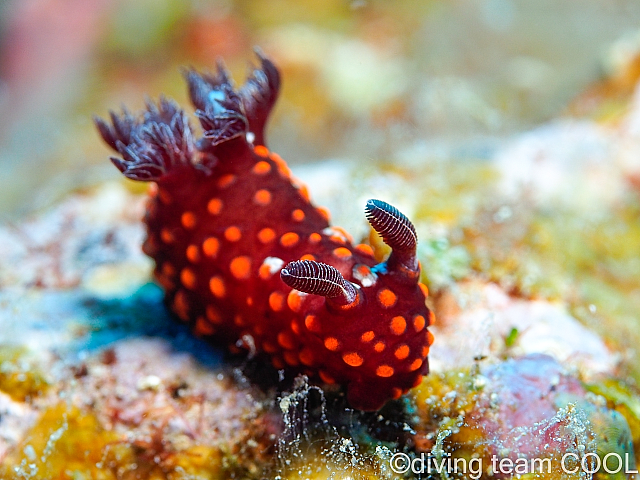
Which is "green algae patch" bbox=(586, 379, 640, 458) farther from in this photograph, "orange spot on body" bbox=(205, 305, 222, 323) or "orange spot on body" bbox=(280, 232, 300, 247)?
"orange spot on body" bbox=(205, 305, 222, 323)

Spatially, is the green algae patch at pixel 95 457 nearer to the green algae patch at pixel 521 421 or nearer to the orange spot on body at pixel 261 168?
the green algae patch at pixel 521 421

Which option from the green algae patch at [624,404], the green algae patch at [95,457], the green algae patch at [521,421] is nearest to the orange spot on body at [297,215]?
the green algae patch at [521,421]

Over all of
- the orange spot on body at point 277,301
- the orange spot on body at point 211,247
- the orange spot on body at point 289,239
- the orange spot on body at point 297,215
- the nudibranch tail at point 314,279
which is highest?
the orange spot on body at point 297,215

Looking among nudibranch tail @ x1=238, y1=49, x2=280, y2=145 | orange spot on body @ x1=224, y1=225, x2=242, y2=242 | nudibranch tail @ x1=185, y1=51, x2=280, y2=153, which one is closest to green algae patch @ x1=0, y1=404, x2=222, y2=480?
orange spot on body @ x1=224, y1=225, x2=242, y2=242

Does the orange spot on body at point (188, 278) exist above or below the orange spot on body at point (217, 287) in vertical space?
above

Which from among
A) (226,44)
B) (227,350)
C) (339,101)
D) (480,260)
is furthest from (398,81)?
(227,350)
